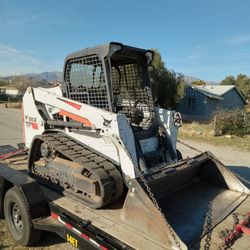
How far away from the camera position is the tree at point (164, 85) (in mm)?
23875

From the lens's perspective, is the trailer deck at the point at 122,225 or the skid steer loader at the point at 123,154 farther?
the skid steer loader at the point at 123,154

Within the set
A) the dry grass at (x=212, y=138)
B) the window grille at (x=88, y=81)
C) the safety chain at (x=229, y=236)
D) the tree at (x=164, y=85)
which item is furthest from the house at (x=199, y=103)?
the safety chain at (x=229, y=236)

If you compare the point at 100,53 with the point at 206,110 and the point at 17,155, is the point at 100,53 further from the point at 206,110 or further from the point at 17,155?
the point at 206,110

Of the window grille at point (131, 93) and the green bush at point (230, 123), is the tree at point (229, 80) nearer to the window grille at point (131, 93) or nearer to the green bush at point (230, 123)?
the green bush at point (230, 123)

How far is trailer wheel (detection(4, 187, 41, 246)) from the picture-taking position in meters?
3.90

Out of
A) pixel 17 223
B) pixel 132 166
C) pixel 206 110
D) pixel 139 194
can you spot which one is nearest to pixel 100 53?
pixel 132 166

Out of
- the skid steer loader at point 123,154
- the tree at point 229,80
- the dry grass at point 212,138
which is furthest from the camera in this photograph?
the tree at point 229,80

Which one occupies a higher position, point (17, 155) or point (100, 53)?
point (100, 53)

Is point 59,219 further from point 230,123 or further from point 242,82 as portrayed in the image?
point 242,82

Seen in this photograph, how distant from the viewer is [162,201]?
4.01 m

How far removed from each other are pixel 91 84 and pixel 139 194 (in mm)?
1901

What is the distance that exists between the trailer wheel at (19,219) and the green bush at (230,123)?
42.9 ft

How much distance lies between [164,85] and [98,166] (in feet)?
68.4

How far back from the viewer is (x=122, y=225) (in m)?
3.28
